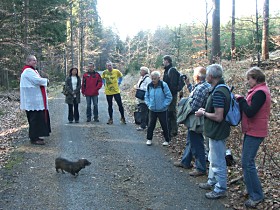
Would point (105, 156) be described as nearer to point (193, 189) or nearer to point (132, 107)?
point (193, 189)

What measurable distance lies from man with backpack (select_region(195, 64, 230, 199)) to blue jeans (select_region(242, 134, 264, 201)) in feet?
1.26

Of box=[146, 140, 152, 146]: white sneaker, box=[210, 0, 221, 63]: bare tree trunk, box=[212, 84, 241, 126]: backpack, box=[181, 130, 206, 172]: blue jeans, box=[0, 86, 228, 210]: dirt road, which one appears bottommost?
box=[0, 86, 228, 210]: dirt road

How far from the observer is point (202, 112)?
4715mm

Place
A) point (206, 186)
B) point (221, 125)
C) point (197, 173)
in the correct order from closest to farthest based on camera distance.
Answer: point (221, 125) < point (206, 186) < point (197, 173)

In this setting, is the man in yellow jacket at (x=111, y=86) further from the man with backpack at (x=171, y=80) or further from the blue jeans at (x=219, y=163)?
the blue jeans at (x=219, y=163)

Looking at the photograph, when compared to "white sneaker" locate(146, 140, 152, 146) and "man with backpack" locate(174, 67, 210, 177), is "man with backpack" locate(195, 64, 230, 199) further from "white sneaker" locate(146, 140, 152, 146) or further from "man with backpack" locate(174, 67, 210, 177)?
"white sneaker" locate(146, 140, 152, 146)

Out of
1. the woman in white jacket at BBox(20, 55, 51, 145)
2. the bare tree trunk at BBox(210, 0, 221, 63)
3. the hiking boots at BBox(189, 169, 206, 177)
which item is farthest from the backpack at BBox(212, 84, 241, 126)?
the bare tree trunk at BBox(210, 0, 221, 63)

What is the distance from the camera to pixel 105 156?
274 inches

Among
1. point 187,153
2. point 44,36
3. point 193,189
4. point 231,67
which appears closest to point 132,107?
point 231,67

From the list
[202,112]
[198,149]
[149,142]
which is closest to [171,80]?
[149,142]

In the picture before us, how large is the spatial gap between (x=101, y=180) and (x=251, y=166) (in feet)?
8.62

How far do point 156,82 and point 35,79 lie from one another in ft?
10.0

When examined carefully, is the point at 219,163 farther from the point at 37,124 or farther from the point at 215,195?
the point at 37,124

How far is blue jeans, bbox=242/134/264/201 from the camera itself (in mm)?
4262
